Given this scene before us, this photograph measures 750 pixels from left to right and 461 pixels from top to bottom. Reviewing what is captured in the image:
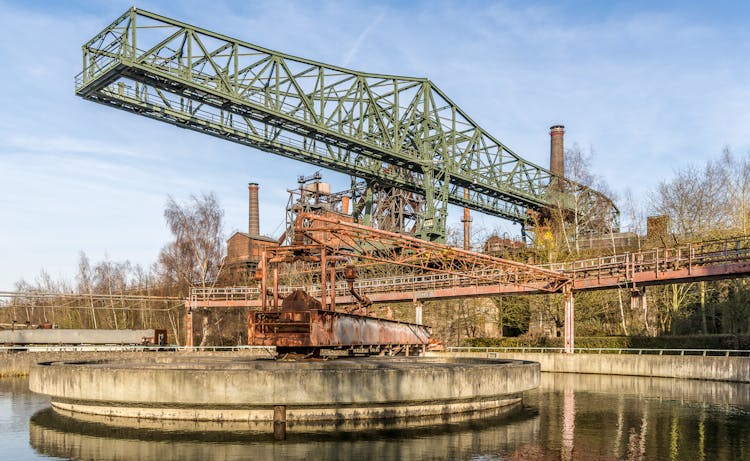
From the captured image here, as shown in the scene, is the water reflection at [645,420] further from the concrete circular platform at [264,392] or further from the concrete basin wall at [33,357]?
the concrete basin wall at [33,357]

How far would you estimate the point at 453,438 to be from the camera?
575 inches

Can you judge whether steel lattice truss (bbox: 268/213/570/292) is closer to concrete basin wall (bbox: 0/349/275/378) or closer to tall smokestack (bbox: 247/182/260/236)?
concrete basin wall (bbox: 0/349/275/378)

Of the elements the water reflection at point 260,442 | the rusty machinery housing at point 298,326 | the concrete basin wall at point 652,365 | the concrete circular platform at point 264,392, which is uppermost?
the rusty machinery housing at point 298,326

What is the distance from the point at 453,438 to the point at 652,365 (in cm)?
2265

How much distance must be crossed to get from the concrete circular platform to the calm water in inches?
25.5

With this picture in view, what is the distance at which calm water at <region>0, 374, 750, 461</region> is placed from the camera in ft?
41.9

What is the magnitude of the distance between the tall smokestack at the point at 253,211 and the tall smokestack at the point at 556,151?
40.3 m

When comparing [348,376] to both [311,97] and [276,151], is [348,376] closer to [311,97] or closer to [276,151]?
[276,151]

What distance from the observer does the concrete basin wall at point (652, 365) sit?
2998 cm

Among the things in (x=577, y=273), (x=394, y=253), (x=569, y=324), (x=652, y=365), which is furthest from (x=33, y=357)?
(x=652, y=365)

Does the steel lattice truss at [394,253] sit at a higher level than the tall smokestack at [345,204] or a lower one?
lower

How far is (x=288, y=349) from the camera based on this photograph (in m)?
21.7

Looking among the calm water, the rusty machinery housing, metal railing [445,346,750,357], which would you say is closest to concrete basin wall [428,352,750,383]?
metal railing [445,346,750,357]

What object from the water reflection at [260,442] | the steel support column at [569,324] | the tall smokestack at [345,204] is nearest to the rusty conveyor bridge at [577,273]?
the steel support column at [569,324]
